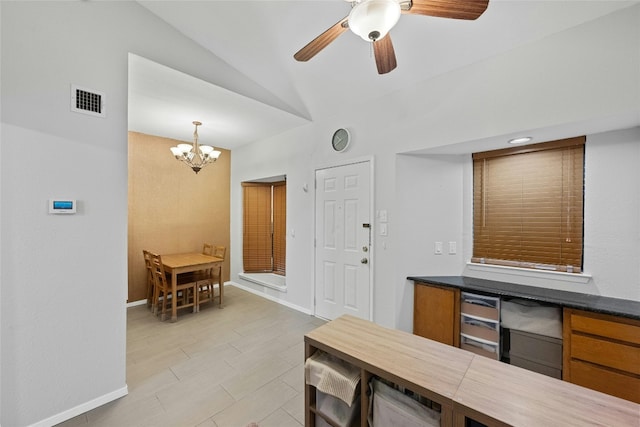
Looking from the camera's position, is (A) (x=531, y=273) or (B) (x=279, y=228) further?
(B) (x=279, y=228)

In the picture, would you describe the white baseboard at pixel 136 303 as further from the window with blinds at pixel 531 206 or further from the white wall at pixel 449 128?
the window with blinds at pixel 531 206

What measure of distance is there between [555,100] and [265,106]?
2769 mm

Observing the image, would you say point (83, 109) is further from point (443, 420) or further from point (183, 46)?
point (443, 420)

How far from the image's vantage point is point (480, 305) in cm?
242

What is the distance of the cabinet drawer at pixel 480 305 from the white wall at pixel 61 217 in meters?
3.02

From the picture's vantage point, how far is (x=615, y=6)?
1719 millimetres

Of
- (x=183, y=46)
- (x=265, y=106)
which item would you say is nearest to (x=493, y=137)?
(x=265, y=106)

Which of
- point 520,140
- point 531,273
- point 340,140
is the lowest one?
point 531,273

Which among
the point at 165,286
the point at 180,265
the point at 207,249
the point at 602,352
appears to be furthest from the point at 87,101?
the point at 602,352

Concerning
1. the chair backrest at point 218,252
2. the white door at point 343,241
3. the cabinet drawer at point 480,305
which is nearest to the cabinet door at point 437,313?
the cabinet drawer at point 480,305

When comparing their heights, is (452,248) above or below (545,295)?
above

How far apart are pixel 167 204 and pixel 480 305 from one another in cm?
472

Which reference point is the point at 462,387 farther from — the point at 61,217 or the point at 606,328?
the point at 61,217

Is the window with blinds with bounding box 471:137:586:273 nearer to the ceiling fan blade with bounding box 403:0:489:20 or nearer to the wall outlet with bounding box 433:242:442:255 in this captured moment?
the wall outlet with bounding box 433:242:442:255
